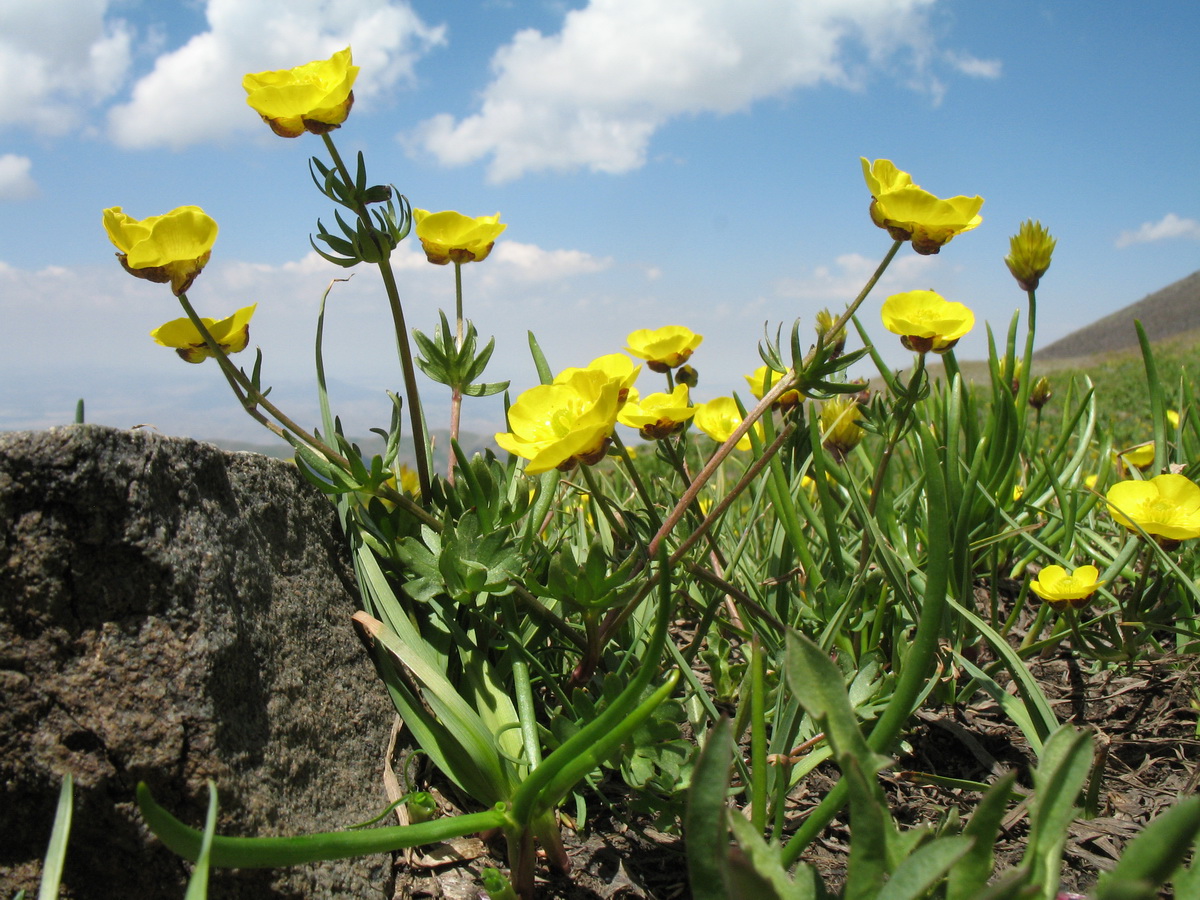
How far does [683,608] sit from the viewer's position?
205 cm

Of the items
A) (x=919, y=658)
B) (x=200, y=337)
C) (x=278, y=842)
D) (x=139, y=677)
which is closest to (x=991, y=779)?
(x=919, y=658)

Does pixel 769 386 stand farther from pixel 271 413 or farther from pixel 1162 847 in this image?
pixel 1162 847

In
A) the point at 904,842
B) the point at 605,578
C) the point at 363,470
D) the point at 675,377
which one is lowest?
the point at 904,842

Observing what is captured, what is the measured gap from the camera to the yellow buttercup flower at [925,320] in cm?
149

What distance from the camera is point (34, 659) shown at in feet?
3.51

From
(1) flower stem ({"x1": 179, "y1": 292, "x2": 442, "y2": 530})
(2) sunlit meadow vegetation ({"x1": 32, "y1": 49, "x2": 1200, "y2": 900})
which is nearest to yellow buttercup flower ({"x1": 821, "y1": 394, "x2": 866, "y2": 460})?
(2) sunlit meadow vegetation ({"x1": 32, "y1": 49, "x2": 1200, "y2": 900})

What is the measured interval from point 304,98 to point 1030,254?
1910 millimetres

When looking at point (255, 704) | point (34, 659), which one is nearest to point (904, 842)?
point (255, 704)

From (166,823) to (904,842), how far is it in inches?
31.9

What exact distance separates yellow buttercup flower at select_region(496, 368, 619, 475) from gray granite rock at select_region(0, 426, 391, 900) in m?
0.51

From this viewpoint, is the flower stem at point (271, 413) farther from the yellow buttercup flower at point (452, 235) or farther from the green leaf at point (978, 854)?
the green leaf at point (978, 854)

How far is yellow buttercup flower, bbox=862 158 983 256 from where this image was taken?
4.49 feet

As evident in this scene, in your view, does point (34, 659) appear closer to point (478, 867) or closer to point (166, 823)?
point (166, 823)

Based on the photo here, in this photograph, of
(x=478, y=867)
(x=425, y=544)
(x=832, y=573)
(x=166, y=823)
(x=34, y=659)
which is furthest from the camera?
(x=832, y=573)
